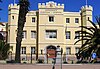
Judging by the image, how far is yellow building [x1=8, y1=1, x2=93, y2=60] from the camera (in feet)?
242

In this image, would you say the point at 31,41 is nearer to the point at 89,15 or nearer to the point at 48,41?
→ the point at 48,41

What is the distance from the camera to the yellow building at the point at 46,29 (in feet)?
242

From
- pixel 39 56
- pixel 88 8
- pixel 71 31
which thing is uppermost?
pixel 88 8

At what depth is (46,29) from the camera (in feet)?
243

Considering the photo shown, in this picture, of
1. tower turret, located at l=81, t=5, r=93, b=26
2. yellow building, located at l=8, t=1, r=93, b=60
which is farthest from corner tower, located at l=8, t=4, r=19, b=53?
tower turret, located at l=81, t=5, r=93, b=26

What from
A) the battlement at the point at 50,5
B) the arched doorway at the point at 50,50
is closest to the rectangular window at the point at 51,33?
the arched doorway at the point at 50,50

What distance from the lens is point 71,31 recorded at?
76000 mm

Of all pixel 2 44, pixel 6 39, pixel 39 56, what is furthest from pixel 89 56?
pixel 6 39

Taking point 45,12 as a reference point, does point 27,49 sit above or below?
below

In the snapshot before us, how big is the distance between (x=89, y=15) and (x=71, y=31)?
214 inches

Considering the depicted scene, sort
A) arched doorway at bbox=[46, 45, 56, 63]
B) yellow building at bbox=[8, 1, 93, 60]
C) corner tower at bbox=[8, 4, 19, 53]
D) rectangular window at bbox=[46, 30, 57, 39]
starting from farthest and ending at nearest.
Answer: corner tower at bbox=[8, 4, 19, 53], rectangular window at bbox=[46, 30, 57, 39], yellow building at bbox=[8, 1, 93, 60], arched doorway at bbox=[46, 45, 56, 63]

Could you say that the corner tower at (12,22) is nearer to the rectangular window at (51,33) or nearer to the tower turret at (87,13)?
the rectangular window at (51,33)

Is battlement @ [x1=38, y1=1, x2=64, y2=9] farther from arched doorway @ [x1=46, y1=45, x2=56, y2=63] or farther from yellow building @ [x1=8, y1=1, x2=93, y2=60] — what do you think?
arched doorway @ [x1=46, y1=45, x2=56, y2=63]

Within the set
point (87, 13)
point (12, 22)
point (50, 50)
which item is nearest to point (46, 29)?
point (50, 50)
